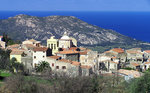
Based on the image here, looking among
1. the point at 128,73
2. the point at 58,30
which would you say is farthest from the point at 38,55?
the point at 58,30

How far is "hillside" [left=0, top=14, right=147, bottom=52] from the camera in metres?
139

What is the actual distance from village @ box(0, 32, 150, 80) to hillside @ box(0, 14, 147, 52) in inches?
3172

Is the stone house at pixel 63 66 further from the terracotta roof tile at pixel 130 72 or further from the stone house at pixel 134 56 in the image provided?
the stone house at pixel 134 56

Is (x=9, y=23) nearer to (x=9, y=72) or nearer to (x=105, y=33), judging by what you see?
(x=105, y=33)

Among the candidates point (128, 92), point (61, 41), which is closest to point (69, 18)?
point (61, 41)

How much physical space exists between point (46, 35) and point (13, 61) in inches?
3941

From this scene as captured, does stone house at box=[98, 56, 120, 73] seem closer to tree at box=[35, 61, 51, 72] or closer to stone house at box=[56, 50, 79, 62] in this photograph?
stone house at box=[56, 50, 79, 62]

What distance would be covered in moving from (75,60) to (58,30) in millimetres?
104190

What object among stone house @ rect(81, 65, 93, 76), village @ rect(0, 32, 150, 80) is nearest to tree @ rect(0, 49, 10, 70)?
village @ rect(0, 32, 150, 80)

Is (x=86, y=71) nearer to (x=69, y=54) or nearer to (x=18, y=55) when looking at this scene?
(x=69, y=54)

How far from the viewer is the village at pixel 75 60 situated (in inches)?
1708

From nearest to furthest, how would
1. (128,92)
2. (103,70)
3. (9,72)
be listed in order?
(128,92), (9,72), (103,70)

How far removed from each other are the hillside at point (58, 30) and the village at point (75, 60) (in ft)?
264

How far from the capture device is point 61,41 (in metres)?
51.0
